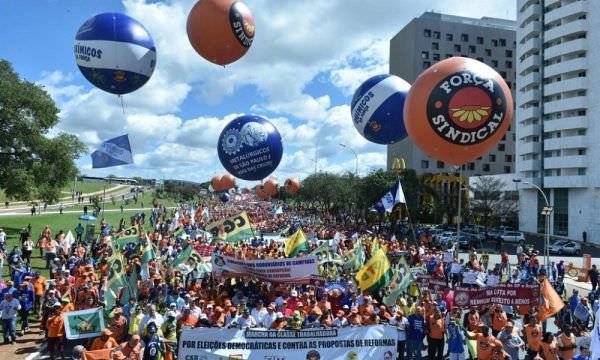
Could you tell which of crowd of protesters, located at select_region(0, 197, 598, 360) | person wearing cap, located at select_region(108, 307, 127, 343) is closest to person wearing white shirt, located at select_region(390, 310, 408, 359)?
crowd of protesters, located at select_region(0, 197, 598, 360)

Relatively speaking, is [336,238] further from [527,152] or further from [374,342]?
[527,152]

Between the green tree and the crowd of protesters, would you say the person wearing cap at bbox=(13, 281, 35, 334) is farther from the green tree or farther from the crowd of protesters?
the green tree

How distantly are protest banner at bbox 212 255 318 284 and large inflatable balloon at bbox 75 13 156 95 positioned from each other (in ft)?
18.2

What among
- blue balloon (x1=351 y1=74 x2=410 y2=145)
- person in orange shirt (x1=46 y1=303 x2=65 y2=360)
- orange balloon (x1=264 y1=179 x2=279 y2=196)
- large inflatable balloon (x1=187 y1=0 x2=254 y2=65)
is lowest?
person in orange shirt (x1=46 y1=303 x2=65 y2=360)

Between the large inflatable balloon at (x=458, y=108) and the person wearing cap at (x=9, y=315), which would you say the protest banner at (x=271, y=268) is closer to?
the large inflatable balloon at (x=458, y=108)

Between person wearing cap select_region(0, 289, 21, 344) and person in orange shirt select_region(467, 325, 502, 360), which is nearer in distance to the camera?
person in orange shirt select_region(467, 325, 502, 360)

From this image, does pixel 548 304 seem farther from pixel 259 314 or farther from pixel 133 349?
pixel 133 349

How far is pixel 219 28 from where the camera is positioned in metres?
14.3

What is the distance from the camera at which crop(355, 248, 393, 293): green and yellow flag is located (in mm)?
14062

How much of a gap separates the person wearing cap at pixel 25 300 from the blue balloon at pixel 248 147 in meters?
6.76

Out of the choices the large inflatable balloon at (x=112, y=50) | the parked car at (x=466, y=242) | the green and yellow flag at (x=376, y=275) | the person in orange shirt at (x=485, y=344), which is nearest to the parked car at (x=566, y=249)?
the parked car at (x=466, y=242)

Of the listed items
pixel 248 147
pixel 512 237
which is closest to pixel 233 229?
pixel 248 147

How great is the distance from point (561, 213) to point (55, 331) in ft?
198

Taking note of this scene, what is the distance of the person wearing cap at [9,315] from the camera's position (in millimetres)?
12609
